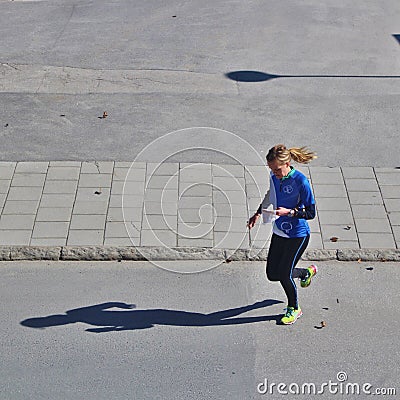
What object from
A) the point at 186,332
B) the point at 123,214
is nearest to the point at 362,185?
the point at 123,214

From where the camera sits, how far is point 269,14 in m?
14.7

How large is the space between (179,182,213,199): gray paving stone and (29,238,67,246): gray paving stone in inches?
60.6

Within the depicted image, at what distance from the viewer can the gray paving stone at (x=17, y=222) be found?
315 inches

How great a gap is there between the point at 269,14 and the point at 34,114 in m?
6.09

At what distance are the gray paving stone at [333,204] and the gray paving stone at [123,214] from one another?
2.04 meters

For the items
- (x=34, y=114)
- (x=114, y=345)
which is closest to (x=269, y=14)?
(x=34, y=114)

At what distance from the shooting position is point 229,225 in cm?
813

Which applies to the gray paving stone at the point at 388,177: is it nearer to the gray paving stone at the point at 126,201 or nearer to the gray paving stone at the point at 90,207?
the gray paving stone at the point at 126,201

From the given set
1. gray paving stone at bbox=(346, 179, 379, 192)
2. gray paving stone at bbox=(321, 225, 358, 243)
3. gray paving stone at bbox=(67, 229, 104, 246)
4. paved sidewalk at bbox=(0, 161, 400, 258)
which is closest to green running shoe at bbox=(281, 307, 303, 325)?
paved sidewalk at bbox=(0, 161, 400, 258)

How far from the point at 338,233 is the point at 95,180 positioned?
2.91 meters

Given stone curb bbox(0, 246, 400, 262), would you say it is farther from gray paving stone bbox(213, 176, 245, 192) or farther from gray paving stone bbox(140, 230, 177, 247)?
A: gray paving stone bbox(213, 176, 245, 192)

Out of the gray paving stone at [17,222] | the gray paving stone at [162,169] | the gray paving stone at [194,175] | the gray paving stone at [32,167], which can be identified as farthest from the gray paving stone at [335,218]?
the gray paving stone at [32,167]

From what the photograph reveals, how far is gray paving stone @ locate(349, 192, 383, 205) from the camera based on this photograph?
8570mm

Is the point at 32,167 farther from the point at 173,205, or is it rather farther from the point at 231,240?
the point at 231,240
